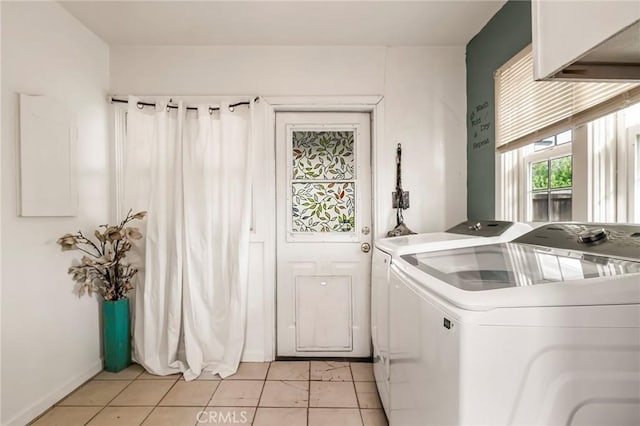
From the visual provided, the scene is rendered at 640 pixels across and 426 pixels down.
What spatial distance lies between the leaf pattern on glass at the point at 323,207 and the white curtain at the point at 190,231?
0.41m

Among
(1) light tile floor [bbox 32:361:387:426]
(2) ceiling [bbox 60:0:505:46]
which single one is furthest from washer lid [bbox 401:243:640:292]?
(2) ceiling [bbox 60:0:505:46]

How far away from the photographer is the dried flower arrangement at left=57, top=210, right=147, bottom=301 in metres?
2.12

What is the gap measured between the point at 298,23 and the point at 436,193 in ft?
5.09

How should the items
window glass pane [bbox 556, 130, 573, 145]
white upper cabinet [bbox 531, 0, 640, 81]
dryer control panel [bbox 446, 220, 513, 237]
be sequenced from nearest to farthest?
white upper cabinet [bbox 531, 0, 640, 81] < window glass pane [bbox 556, 130, 573, 145] < dryer control panel [bbox 446, 220, 513, 237]

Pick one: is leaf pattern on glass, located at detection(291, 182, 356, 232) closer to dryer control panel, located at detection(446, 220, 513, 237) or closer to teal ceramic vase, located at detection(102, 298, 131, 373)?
dryer control panel, located at detection(446, 220, 513, 237)

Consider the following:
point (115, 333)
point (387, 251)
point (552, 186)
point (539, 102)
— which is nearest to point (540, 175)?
point (552, 186)

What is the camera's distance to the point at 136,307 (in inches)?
92.4

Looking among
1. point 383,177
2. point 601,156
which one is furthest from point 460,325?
point 383,177

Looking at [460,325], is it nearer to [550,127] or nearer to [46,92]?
[550,127]

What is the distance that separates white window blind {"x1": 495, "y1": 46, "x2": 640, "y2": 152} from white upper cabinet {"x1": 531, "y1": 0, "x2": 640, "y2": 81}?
0.52 metres

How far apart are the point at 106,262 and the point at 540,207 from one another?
2701mm

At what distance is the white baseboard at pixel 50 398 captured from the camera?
5.58ft

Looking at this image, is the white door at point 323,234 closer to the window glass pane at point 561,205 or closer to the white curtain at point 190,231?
the white curtain at point 190,231

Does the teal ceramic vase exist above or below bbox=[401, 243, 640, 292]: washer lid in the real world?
below
